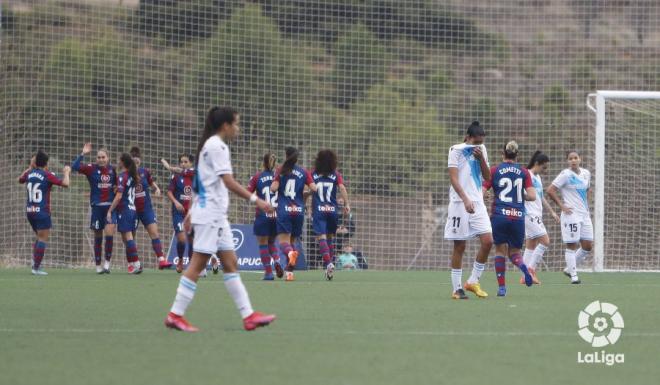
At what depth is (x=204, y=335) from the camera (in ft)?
30.6

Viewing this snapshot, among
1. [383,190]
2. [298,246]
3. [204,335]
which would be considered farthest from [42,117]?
[204,335]

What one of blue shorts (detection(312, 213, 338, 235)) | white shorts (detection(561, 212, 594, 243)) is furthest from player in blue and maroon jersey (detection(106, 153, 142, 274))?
white shorts (detection(561, 212, 594, 243))

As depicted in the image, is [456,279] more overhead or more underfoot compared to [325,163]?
more underfoot

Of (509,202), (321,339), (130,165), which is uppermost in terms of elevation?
(130,165)

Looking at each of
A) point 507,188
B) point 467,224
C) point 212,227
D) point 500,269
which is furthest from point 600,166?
point 212,227

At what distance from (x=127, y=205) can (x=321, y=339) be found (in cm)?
1122

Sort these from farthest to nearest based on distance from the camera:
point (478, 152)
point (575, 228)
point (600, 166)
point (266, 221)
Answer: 1. point (600, 166)
2. point (575, 228)
3. point (266, 221)
4. point (478, 152)

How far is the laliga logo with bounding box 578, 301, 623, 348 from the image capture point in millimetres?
8992

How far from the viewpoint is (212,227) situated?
9.68 metres

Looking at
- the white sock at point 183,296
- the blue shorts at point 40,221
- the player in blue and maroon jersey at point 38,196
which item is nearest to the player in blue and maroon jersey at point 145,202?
the player in blue and maroon jersey at point 38,196

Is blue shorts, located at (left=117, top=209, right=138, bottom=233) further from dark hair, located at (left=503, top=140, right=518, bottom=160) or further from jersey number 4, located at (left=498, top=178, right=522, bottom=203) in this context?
dark hair, located at (left=503, top=140, right=518, bottom=160)

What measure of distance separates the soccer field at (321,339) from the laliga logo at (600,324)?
0.10 metres

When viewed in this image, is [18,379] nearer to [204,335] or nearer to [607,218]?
[204,335]

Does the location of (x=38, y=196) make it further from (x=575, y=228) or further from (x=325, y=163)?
(x=575, y=228)
